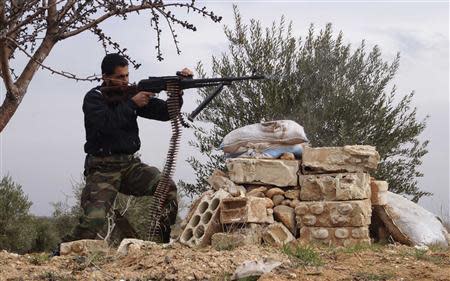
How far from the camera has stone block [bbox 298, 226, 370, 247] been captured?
7.78 metres

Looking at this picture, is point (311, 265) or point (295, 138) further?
point (295, 138)

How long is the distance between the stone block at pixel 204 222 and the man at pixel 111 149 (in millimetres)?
715

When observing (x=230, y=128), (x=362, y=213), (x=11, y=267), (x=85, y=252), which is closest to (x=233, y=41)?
(x=230, y=128)

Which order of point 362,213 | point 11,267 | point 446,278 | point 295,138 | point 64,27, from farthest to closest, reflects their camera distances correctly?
point 295,138, point 362,213, point 11,267, point 446,278, point 64,27

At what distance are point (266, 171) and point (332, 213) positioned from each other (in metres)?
0.91

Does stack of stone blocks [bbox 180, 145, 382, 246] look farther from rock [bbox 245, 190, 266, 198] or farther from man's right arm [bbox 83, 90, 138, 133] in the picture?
man's right arm [bbox 83, 90, 138, 133]

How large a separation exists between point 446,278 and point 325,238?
2960 mm

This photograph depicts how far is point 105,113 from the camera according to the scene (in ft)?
21.4

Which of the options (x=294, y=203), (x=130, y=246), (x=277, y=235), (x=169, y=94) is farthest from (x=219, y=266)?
(x=294, y=203)

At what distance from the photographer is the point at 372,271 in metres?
5.09

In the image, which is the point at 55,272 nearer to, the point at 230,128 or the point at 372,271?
the point at 372,271

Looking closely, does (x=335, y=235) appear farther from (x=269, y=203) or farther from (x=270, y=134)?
(x=270, y=134)

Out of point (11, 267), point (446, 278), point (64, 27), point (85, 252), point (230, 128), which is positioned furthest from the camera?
point (230, 128)

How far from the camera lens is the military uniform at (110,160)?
21.5ft
